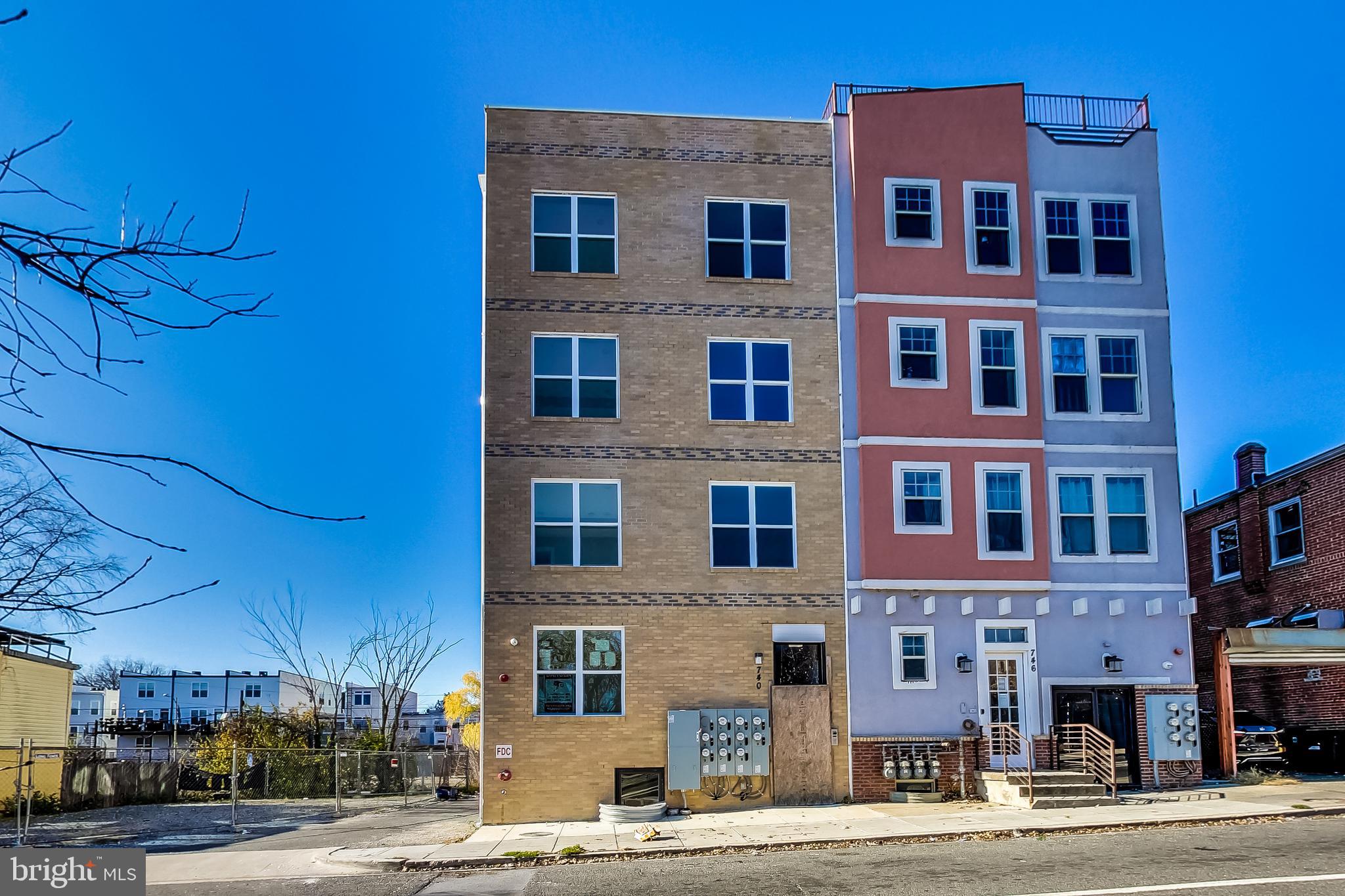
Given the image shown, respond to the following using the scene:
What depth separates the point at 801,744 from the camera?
910 inches

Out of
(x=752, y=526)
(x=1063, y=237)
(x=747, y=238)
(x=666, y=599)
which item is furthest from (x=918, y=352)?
(x=666, y=599)

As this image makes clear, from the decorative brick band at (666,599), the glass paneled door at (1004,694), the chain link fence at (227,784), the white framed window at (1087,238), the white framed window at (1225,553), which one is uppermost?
the white framed window at (1087,238)

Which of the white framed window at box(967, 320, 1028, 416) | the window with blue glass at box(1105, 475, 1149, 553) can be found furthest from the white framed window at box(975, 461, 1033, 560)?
the window with blue glass at box(1105, 475, 1149, 553)

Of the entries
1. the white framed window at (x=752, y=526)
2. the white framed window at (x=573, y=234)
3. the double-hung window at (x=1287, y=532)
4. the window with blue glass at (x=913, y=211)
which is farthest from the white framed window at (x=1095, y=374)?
the white framed window at (x=573, y=234)

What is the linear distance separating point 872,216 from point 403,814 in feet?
54.6

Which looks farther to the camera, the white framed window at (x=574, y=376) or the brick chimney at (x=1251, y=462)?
the brick chimney at (x=1251, y=462)

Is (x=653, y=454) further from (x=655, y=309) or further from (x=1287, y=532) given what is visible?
(x=1287, y=532)

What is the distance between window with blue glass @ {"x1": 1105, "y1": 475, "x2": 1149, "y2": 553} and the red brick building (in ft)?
17.2

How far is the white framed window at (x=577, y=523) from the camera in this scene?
23.6 metres

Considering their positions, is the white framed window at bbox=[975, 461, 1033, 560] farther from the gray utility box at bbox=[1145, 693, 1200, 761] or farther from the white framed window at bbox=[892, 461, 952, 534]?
the gray utility box at bbox=[1145, 693, 1200, 761]

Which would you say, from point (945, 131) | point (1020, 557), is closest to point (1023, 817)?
point (1020, 557)

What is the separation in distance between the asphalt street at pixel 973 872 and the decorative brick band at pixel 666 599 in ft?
22.2

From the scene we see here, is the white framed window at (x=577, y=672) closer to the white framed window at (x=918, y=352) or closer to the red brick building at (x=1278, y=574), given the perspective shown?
the white framed window at (x=918, y=352)

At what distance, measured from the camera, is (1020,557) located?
24031mm
